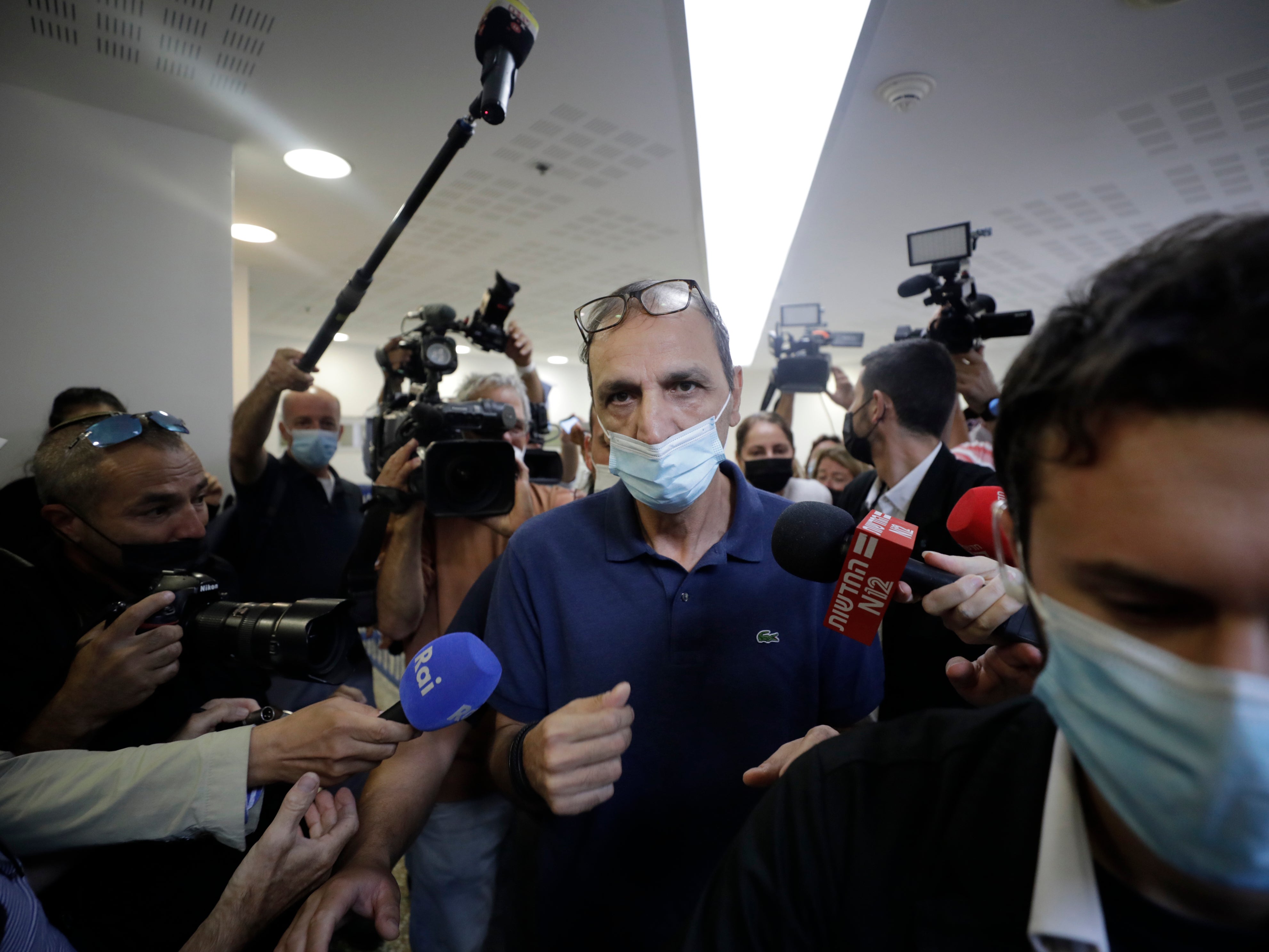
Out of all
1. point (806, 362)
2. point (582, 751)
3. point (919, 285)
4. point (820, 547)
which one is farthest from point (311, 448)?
point (919, 285)

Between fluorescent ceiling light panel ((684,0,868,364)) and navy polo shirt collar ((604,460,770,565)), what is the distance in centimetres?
102

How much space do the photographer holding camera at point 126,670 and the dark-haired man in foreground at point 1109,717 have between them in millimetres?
703

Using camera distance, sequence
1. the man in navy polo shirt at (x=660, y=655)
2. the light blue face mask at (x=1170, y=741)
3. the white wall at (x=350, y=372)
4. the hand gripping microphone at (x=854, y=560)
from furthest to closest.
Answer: the white wall at (x=350, y=372), the man in navy polo shirt at (x=660, y=655), the hand gripping microphone at (x=854, y=560), the light blue face mask at (x=1170, y=741)

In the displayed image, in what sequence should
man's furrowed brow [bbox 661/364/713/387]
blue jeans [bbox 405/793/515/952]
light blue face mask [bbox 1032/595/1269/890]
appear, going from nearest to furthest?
light blue face mask [bbox 1032/595/1269/890] → man's furrowed brow [bbox 661/364/713/387] → blue jeans [bbox 405/793/515/952]

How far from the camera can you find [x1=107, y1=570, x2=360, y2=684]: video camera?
0.96 meters

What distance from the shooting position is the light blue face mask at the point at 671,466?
112 cm

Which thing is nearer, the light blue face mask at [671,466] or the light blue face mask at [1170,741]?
the light blue face mask at [1170,741]

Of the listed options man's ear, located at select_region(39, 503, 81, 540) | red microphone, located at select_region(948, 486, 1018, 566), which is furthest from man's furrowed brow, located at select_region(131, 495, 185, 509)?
red microphone, located at select_region(948, 486, 1018, 566)

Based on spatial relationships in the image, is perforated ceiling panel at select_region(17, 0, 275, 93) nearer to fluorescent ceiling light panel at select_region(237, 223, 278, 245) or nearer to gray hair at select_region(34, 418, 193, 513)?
gray hair at select_region(34, 418, 193, 513)

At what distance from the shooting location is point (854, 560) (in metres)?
0.77

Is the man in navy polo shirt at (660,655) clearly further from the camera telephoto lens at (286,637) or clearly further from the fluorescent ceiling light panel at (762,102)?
the fluorescent ceiling light panel at (762,102)

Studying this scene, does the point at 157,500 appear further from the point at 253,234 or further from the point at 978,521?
the point at 253,234

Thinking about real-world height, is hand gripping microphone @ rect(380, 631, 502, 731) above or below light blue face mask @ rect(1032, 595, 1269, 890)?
below

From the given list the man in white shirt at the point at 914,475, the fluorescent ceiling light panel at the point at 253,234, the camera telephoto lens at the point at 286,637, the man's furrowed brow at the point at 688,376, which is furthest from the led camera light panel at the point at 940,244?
the fluorescent ceiling light panel at the point at 253,234
